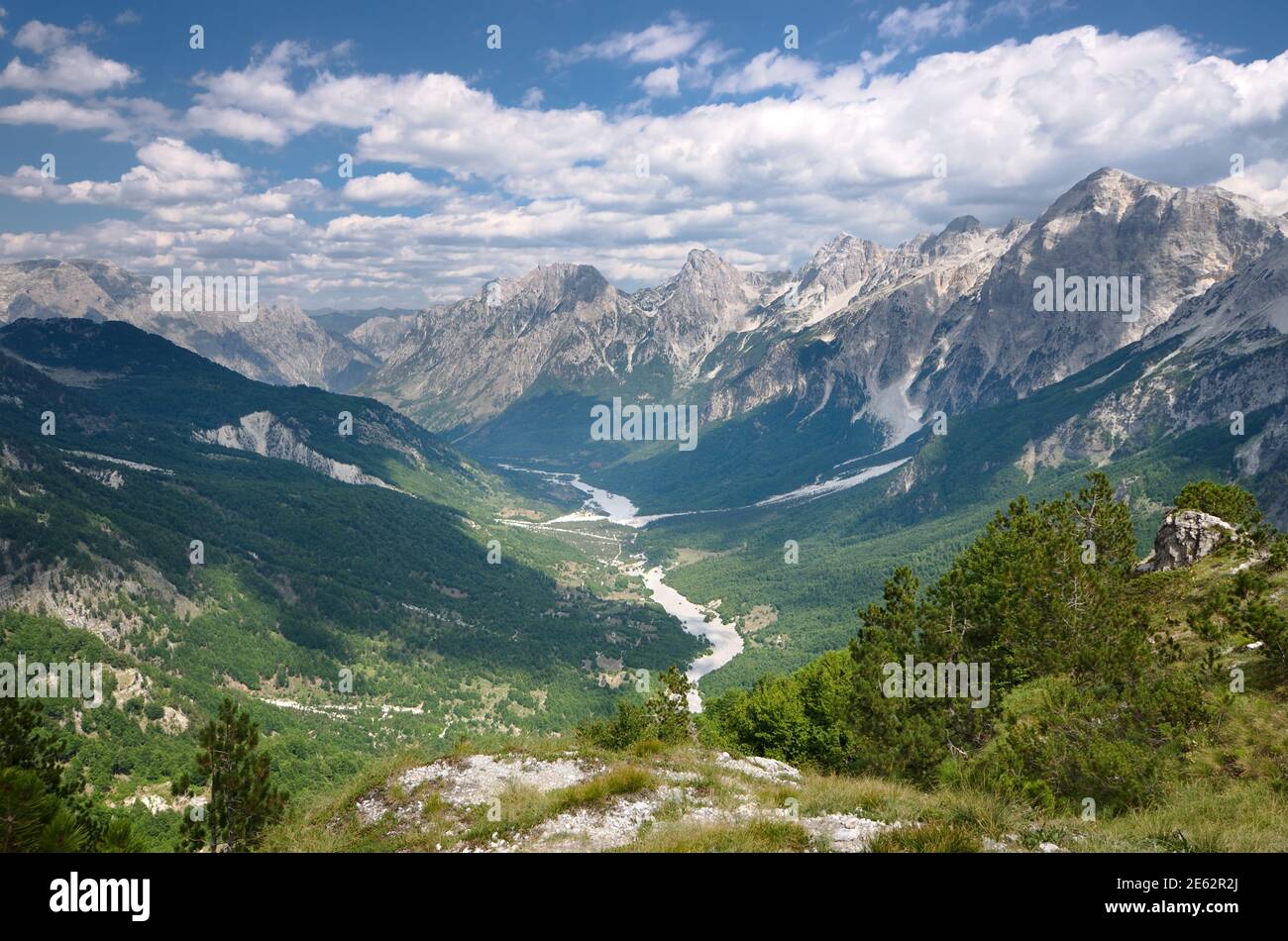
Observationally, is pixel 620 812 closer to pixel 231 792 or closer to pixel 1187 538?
pixel 231 792

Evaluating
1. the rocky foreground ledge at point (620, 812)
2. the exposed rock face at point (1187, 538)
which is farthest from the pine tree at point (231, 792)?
the exposed rock face at point (1187, 538)

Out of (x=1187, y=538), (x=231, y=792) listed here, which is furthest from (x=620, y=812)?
(x=1187, y=538)

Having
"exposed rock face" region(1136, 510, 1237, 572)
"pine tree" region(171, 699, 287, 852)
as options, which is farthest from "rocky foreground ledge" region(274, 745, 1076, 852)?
"exposed rock face" region(1136, 510, 1237, 572)

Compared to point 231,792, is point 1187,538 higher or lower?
higher

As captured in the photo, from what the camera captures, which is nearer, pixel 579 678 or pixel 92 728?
pixel 92 728

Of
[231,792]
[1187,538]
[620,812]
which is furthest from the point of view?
[1187,538]

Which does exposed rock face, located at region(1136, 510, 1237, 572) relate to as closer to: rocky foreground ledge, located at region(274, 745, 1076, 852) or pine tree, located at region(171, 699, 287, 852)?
rocky foreground ledge, located at region(274, 745, 1076, 852)
